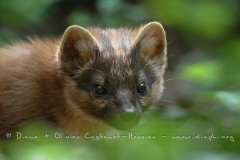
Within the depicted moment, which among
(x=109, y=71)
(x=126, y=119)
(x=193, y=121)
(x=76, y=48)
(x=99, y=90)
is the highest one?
(x=76, y=48)

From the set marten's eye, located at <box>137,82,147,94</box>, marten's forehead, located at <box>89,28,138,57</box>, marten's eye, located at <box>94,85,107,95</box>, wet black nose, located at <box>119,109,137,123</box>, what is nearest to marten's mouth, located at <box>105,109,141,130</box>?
wet black nose, located at <box>119,109,137,123</box>

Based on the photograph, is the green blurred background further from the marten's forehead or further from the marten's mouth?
the marten's forehead

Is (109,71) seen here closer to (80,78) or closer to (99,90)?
(99,90)

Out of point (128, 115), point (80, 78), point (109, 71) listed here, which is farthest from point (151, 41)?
point (128, 115)

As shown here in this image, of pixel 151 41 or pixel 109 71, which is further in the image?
pixel 151 41

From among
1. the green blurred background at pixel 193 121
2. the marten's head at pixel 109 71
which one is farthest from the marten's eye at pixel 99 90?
the green blurred background at pixel 193 121

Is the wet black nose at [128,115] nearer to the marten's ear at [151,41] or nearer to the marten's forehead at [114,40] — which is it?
the marten's forehead at [114,40]

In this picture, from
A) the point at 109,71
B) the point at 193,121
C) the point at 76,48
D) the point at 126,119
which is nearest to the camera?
the point at 193,121

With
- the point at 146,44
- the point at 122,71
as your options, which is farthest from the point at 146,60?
the point at 122,71
